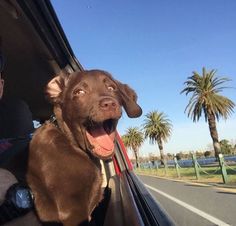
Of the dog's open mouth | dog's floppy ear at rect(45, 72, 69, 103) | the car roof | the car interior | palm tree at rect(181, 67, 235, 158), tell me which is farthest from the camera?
palm tree at rect(181, 67, 235, 158)

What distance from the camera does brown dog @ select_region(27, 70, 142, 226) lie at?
2.63 meters

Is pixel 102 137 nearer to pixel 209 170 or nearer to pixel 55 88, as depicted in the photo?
pixel 55 88

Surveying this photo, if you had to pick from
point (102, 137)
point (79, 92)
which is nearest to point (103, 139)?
point (102, 137)

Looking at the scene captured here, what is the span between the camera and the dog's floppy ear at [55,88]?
11.4 ft

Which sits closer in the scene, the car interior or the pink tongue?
the car interior

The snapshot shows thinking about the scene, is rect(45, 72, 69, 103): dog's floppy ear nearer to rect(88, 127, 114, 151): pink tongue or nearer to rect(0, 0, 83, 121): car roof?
rect(0, 0, 83, 121): car roof

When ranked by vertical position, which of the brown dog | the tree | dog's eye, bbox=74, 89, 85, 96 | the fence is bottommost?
the brown dog

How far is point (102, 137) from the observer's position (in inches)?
127

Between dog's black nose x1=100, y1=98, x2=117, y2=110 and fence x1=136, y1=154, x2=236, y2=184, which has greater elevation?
fence x1=136, y1=154, x2=236, y2=184

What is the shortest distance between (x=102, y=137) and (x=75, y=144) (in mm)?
204

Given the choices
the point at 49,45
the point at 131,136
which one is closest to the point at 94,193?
the point at 49,45

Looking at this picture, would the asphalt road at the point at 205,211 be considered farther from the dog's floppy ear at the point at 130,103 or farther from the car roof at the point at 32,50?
the dog's floppy ear at the point at 130,103

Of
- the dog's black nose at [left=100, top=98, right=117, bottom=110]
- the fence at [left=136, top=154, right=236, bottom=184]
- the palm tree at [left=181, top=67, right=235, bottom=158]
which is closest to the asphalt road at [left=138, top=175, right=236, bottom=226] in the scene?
the dog's black nose at [left=100, top=98, right=117, bottom=110]

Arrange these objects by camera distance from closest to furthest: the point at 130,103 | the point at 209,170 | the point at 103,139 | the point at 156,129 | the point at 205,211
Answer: the point at 103,139 → the point at 130,103 → the point at 205,211 → the point at 209,170 → the point at 156,129
